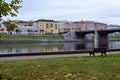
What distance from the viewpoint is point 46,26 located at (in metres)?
172

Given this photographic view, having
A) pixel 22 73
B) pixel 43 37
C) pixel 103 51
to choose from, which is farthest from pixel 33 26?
pixel 22 73

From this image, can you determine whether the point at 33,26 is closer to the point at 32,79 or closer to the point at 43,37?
the point at 43,37

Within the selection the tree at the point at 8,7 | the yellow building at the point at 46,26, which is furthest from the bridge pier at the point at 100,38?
the tree at the point at 8,7

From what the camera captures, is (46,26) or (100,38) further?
(46,26)

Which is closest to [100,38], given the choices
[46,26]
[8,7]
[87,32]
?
[87,32]

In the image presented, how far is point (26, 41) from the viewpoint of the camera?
10556 cm

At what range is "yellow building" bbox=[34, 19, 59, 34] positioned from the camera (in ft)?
555

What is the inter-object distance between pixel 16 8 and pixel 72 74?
122 inches

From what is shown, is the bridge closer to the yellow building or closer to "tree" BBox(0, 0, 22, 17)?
the yellow building

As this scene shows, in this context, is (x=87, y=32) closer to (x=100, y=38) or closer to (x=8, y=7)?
(x=100, y=38)

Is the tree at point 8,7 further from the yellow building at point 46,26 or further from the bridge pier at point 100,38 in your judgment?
the yellow building at point 46,26

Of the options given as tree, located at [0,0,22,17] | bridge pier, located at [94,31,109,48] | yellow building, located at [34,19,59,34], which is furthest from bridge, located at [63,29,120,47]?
tree, located at [0,0,22,17]

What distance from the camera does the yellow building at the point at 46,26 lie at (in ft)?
555

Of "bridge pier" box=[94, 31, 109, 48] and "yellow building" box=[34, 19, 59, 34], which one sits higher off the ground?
"yellow building" box=[34, 19, 59, 34]
